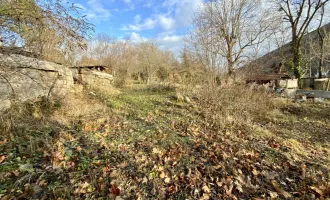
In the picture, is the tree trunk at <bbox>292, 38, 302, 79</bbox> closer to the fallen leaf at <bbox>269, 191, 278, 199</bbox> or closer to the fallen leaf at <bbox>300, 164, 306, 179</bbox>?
the fallen leaf at <bbox>300, 164, 306, 179</bbox>

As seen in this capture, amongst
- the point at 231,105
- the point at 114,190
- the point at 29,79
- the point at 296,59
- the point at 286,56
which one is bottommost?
the point at 114,190

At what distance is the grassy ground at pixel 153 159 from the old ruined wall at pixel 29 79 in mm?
491

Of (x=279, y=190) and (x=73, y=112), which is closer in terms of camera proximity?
(x=279, y=190)

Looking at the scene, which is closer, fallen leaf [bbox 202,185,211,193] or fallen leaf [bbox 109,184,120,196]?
fallen leaf [bbox 109,184,120,196]

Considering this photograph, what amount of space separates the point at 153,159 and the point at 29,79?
14.9 feet

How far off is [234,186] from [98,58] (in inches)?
753

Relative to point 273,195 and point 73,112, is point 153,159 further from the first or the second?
point 73,112

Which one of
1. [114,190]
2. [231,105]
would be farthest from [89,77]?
[114,190]

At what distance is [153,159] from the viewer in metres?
2.81

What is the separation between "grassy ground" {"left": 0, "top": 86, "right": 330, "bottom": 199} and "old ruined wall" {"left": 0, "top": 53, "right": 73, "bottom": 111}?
1.61 ft

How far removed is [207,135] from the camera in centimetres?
396

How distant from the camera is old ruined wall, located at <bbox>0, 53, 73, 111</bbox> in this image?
330 cm

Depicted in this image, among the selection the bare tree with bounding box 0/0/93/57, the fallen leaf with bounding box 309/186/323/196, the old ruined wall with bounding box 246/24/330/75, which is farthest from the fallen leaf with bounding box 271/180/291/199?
the old ruined wall with bounding box 246/24/330/75

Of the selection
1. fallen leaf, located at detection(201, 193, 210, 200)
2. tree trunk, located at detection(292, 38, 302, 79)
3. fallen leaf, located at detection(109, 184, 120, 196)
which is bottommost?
fallen leaf, located at detection(201, 193, 210, 200)
